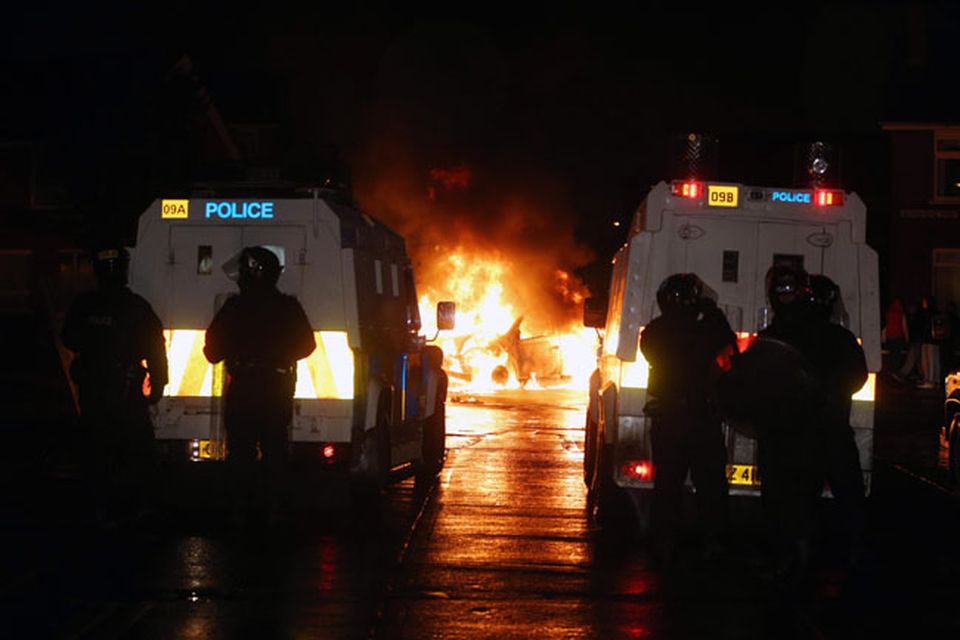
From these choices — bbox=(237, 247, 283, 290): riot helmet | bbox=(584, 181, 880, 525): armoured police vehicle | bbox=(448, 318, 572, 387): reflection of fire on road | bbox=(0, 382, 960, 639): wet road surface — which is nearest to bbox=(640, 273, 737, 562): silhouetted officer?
bbox=(0, 382, 960, 639): wet road surface

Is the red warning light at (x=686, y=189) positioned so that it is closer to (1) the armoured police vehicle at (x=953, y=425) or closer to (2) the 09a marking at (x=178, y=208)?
(2) the 09a marking at (x=178, y=208)

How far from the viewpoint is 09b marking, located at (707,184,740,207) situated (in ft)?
33.7

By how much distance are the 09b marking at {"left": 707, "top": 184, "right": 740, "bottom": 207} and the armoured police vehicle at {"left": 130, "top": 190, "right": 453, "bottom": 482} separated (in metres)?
2.65

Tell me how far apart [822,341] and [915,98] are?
31.8 metres

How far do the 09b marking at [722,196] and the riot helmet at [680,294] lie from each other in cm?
112

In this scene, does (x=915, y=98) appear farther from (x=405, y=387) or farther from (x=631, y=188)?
(x=405, y=387)

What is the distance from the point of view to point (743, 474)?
10.1 metres

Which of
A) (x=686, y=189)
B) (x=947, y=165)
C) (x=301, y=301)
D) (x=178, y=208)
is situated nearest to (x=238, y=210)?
(x=178, y=208)

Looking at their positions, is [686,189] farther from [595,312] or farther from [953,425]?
[953,425]

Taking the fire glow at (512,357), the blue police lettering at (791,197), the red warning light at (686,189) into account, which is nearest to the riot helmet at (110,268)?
the red warning light at (686,189)

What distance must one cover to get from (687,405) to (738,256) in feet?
5.36

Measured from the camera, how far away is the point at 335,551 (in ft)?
30.8

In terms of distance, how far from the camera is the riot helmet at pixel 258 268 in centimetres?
976

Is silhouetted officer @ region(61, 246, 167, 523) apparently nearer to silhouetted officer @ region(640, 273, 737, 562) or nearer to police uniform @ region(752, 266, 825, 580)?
silhouetted officer @ region(640, 273, 737, 562)
